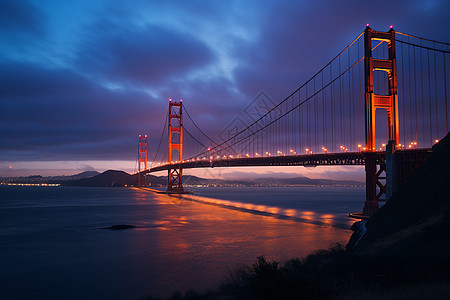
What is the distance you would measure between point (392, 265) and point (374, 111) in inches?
1060

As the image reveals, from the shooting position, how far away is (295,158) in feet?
152

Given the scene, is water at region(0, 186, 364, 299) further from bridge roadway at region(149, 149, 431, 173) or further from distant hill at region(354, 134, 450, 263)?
bridge roadway at region(149, 149, 431, 173)

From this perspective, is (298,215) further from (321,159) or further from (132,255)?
(132,255)

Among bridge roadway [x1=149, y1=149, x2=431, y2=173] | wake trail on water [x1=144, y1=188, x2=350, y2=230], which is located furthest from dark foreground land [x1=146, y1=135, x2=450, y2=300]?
wake trail on water [x1=144, y1=188, x2=350, y2=230]

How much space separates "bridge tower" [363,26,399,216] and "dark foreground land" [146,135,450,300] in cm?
1412

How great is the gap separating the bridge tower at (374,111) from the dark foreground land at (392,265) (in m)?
14.1

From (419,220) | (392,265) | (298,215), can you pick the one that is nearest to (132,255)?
(392,265)

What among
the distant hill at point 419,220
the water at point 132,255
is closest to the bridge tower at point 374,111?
the water at point 132,255

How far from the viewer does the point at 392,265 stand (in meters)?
11.1

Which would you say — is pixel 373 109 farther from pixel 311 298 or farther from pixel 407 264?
pixel 311 298

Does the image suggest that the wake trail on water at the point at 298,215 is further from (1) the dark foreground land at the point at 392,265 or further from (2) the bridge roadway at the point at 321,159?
(1) the dark foreground land at the point at 392,265

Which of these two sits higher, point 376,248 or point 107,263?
point 376,248

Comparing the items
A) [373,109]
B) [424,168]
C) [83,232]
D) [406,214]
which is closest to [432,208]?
[406,214]

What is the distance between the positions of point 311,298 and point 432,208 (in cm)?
1007
